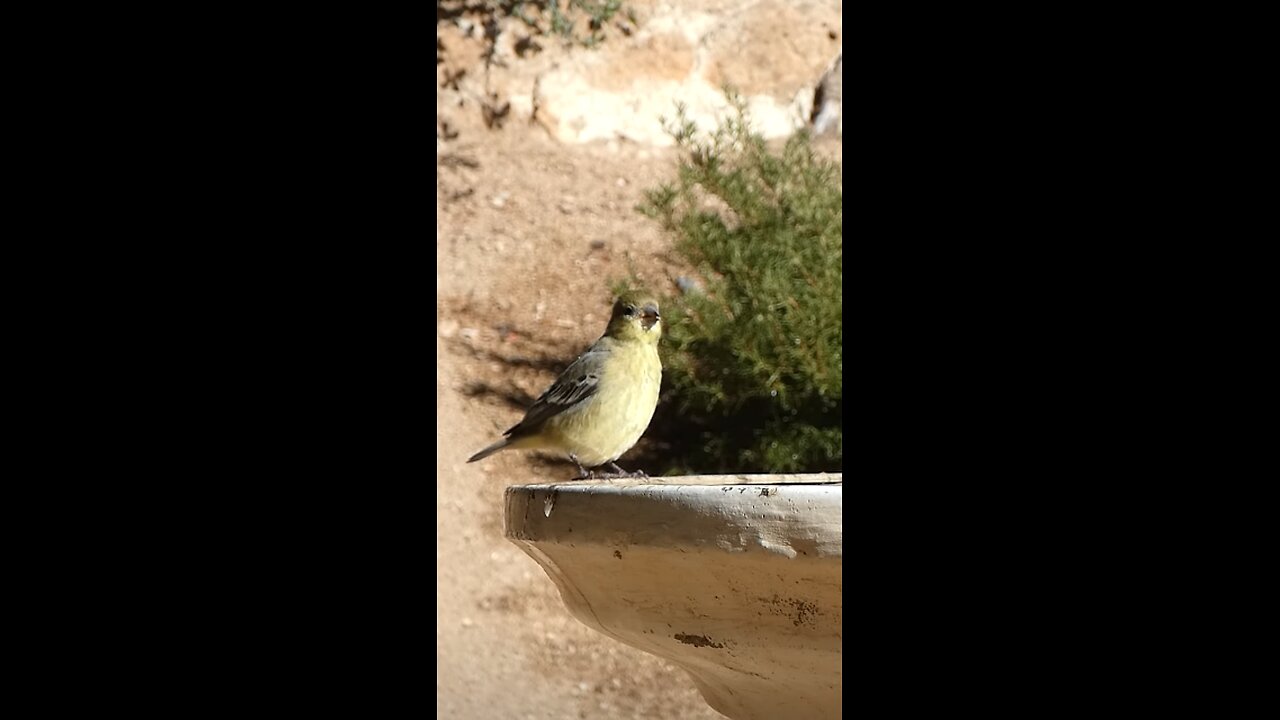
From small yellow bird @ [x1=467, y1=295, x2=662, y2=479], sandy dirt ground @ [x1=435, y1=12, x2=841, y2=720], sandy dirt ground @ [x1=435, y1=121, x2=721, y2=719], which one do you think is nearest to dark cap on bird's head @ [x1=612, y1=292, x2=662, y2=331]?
small yellow bird @ [x1=467, y1=295, x2=662, y2=479]

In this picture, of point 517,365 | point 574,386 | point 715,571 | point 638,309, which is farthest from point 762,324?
point 715,571

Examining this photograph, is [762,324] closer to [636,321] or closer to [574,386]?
[636,321]

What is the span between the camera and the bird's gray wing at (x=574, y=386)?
3.62 meters

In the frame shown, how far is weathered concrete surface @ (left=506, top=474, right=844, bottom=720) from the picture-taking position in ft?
5.28

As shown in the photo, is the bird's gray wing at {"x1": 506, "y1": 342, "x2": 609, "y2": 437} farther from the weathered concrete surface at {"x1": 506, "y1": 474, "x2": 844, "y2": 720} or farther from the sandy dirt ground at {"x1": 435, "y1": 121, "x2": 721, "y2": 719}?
the sandy dirt ground at {"x1": 435, "y1": 121, "x2": 721, "y2": 719}

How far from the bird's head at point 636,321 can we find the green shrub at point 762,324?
8.44 feet

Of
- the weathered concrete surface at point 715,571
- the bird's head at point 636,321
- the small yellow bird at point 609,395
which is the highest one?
the bird's head at point 636,321

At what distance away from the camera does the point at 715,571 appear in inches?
66.6

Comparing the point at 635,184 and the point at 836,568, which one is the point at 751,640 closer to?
the point at 836,568

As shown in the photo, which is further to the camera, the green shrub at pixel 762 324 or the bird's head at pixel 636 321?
the green shrub at pixel 762 324

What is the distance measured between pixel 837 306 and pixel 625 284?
4.73 ft

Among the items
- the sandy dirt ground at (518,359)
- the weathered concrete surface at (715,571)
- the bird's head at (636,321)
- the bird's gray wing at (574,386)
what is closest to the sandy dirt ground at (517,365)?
the sandy dirt ground at (518,359)

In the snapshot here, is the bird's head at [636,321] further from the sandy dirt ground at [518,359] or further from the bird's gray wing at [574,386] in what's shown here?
the sandy dirt ground at [518,359]

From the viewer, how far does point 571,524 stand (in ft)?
6.01
